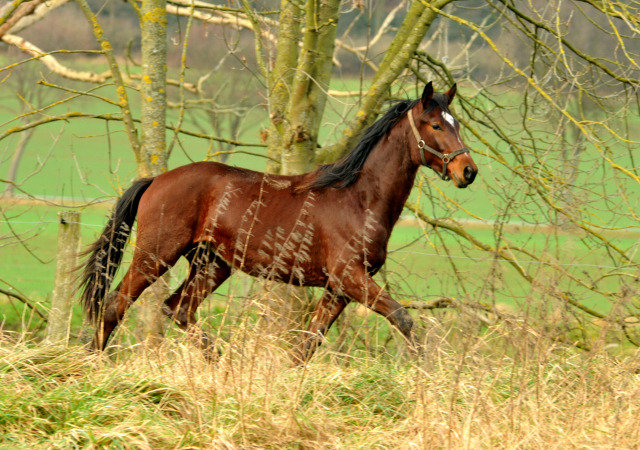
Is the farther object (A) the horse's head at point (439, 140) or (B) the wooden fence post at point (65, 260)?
(B) the wooden fence post at point (65, 260)

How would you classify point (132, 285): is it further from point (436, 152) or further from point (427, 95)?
point (427, 95)

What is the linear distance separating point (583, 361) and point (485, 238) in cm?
1494

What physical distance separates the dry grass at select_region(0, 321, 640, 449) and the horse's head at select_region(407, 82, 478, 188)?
1.15m

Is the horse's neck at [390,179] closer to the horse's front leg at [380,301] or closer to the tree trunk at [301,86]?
the horse's front leg at [380,301]

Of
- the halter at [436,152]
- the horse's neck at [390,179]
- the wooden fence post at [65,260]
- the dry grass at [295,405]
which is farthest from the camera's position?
the wooden fence post at [65,260]

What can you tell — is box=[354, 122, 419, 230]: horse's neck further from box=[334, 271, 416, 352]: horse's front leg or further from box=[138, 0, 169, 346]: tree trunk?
box=[138, 0, 169, 346]: tree trunk

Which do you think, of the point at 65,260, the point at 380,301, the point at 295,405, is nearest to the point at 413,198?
the point at 380,301

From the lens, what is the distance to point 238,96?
20.0 metres

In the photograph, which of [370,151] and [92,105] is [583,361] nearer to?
[370,151]

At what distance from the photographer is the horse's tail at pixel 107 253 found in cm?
480

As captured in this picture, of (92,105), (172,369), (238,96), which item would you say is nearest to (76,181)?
(92,105)

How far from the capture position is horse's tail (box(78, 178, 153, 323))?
480cm

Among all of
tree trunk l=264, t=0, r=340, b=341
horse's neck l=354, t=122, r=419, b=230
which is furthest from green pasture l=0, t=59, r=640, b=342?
horse's neck l=354, t=122, r=419, b=230

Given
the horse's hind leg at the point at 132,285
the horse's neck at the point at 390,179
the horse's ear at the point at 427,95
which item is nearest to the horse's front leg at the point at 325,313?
the horse's neck at the point at 390,179
